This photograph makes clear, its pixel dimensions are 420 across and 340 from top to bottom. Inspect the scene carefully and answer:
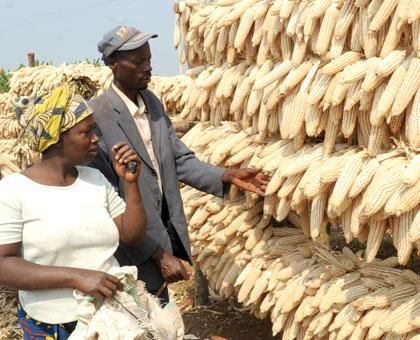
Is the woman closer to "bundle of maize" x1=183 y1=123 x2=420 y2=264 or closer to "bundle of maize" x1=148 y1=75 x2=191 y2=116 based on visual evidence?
"bundle of maize" x1=183 y1=123 x2=420 y2=264

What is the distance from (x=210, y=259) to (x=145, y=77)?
1.64 meters

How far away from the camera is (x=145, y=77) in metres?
3.36

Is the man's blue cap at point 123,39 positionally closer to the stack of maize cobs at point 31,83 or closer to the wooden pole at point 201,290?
the wooden pole at point 201,290

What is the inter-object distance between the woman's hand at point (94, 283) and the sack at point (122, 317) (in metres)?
0.04

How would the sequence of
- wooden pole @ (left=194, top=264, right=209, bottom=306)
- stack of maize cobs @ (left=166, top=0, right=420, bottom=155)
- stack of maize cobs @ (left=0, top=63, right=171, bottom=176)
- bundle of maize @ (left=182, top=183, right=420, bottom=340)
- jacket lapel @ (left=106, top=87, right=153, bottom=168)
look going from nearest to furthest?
1. stack of maize cobs @ (left=166, top=0, right=420, bottom=155)
2. bundle of maize @ (left=182, top=183, right=420, bottom=340)
3. jacket lapel @ (left=106, top=87, right=153, bottom=168)
4. wooden pole @ (left=194, top=264, right=209, bottom=306)
5. stack of maize cobs @ (left=0, top=63, right=171, bottom=176)

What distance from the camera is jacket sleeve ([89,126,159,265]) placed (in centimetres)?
332

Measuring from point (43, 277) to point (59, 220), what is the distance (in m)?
0.23

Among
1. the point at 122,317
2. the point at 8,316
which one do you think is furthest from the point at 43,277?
the point at 8,316

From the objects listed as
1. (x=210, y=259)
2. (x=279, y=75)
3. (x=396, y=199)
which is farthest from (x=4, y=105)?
(x=396, y=199)

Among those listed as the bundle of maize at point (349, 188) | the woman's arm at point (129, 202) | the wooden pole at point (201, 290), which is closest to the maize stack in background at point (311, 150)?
the bundle of maize at point (349, 188)

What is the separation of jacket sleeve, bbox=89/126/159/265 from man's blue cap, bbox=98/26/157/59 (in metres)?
0.43

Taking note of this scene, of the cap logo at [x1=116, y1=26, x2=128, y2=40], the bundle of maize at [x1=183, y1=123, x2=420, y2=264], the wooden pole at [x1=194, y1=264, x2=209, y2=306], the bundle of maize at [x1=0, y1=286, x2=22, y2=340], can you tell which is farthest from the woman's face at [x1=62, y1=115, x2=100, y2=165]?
the bundle of maize at [x1=0, y1=286, x2=22, y2=340]

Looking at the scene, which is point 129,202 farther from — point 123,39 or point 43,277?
point 123,39

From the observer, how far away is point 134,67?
3.32m
